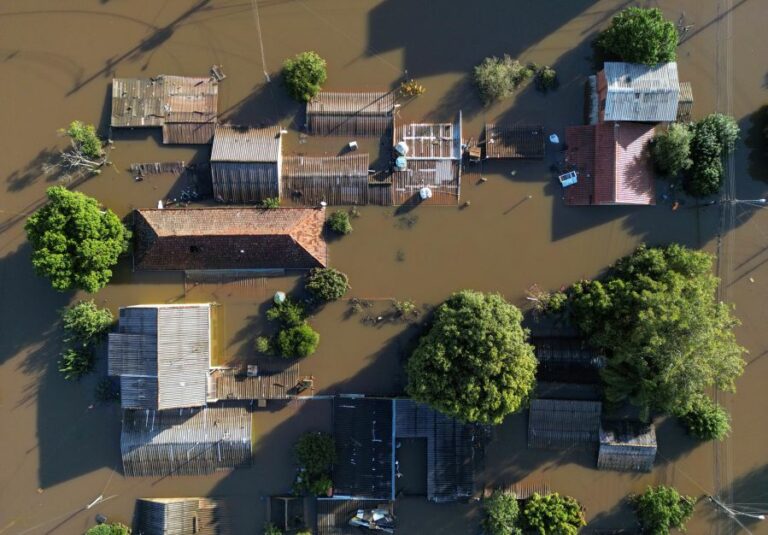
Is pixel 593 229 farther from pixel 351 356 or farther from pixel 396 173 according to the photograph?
pixel 351 356

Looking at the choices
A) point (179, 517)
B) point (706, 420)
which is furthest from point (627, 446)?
point (179, 517)

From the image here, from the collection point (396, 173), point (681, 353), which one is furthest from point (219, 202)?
point (681, 353)

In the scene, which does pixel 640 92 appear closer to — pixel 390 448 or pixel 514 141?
pixel 514 141

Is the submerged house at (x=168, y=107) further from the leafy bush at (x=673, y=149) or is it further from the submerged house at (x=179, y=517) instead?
the leafy bush at (x=673, y=149)

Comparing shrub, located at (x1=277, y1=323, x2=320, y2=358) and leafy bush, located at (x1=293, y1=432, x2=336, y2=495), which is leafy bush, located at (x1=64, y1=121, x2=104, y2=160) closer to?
shrub, located at (x1=277, y1=323, x2=320, y2=358)

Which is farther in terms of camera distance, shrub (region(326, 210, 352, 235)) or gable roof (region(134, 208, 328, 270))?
shrub (region(326, 210, 352, 235))

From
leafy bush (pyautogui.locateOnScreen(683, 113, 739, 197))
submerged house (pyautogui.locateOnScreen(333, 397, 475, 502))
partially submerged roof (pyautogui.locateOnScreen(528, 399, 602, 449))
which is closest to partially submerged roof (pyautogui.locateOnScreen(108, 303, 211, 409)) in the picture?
submerged house (pyautogui.locateOnScreen(333, 397, 475, 502))
